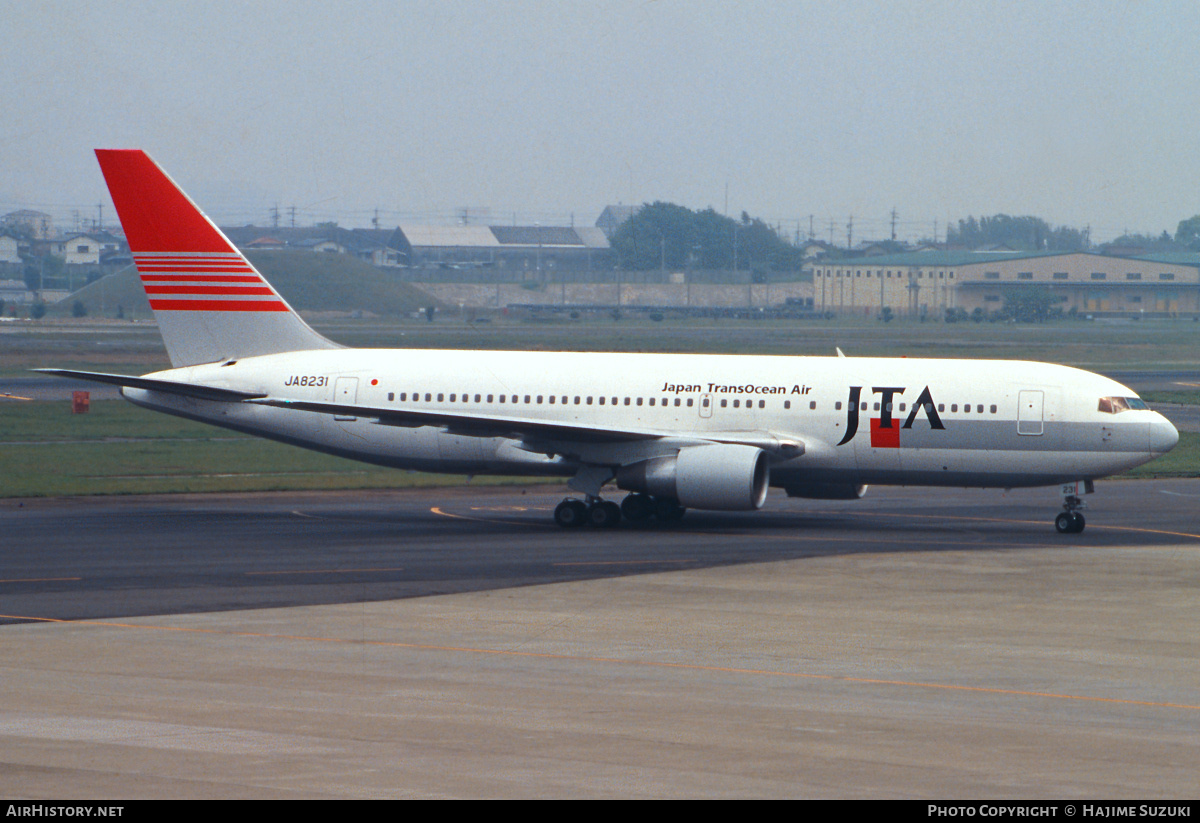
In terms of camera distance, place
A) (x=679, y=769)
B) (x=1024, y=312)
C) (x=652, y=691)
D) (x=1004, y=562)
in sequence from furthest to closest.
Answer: (x=1024, y=312) < (x=1004, y=562) < (x=652, y=691) < (x=679, y=769)

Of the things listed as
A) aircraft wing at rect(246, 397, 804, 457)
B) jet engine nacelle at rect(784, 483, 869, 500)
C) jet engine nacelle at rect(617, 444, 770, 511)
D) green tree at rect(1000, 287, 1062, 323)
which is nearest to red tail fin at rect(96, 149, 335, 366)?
aircraft wing at rect(246, 397, 804, 457)

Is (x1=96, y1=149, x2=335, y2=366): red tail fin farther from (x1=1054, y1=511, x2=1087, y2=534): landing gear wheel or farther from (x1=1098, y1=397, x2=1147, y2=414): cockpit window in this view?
(x1=1098, y1=397, x2=1147, y2=414): cockpit window

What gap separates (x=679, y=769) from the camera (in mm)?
13648

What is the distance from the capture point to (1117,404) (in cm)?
3472

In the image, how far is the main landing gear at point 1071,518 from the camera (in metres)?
34.3

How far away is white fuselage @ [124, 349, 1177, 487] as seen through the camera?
34.7 metres

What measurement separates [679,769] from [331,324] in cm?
12304

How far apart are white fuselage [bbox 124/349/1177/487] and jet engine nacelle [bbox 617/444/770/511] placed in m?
0.81

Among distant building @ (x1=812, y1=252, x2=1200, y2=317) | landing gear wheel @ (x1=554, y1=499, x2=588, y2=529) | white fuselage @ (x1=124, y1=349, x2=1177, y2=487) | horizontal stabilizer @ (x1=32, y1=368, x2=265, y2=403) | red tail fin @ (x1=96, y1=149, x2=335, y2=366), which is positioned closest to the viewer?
white fuselage @ (x1=124, y1=349, x2=1177, y2=487)

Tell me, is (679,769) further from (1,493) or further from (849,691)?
(1,493)

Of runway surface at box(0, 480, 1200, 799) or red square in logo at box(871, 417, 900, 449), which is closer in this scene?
runway surface at box(0, 480, 1200, 799)

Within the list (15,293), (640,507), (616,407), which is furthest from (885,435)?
(15,293)

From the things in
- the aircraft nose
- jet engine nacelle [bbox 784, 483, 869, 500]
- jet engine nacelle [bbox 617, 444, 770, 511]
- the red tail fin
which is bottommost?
jet engine nacelle [bbox 784, 483, 869, 500]

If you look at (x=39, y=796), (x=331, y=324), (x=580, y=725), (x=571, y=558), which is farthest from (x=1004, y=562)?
(x=331, y=324)
